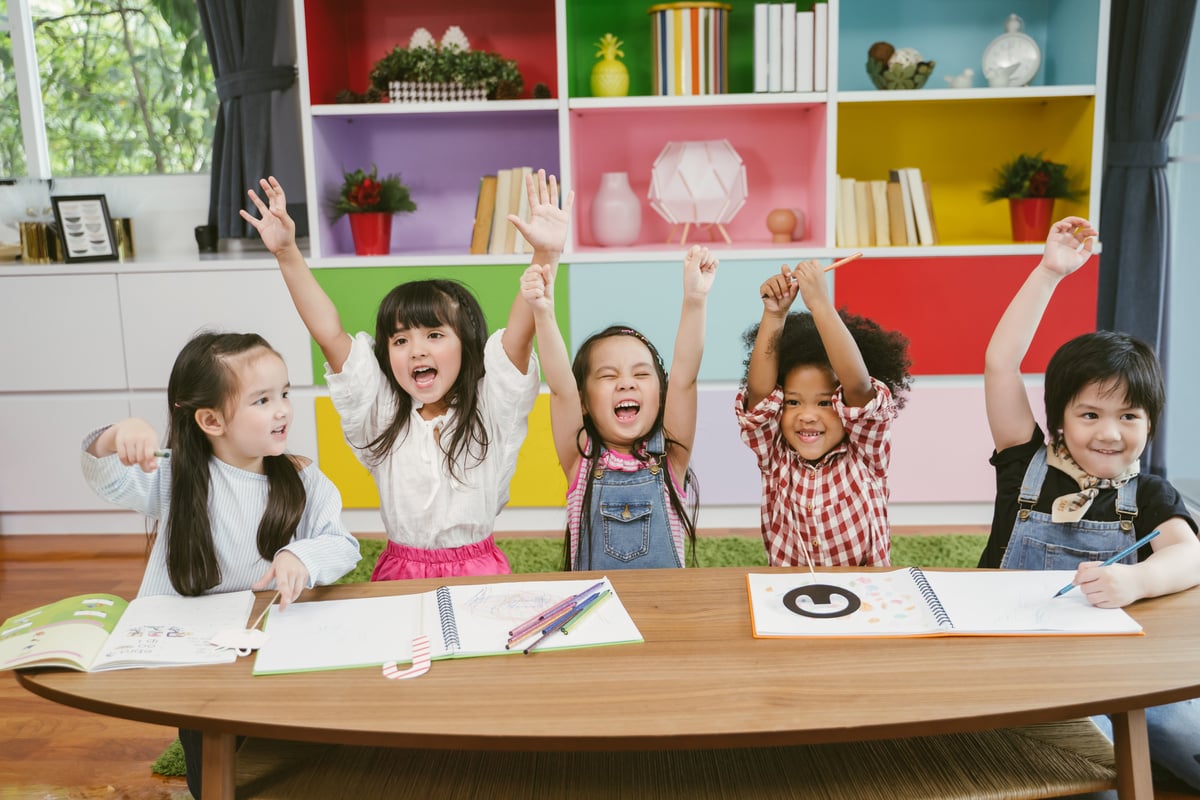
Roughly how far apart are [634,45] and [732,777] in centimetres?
264

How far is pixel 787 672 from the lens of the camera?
3.65 feet

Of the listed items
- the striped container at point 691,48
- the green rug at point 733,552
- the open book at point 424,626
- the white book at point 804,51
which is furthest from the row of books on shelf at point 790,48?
the open book at point 424,626

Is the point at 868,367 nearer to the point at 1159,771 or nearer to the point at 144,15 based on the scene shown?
the point at 1159,771

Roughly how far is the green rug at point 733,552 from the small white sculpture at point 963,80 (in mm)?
1352

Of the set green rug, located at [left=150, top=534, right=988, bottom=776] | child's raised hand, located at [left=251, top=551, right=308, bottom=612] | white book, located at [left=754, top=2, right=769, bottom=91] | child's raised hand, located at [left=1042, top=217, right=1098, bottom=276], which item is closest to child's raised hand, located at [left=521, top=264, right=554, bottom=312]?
child's raised hand, located at [left=251, top=551, right=308, bottom=612]

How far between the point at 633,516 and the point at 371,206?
167 cm

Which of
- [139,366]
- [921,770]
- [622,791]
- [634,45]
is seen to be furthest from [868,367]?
[139,366]

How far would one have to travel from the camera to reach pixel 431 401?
1807 millimetres

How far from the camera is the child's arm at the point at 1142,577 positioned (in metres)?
1.27

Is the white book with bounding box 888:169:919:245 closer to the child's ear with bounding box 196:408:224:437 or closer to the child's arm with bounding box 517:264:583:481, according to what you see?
the child's arm with bounding box 517:264:583:481

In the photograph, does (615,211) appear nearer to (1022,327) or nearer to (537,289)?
(537,289)

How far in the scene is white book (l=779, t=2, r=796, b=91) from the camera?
9.53 ft

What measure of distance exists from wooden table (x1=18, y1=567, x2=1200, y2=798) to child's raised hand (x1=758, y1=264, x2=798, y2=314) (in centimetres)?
67

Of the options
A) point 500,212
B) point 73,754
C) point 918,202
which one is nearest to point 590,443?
point 73,754
